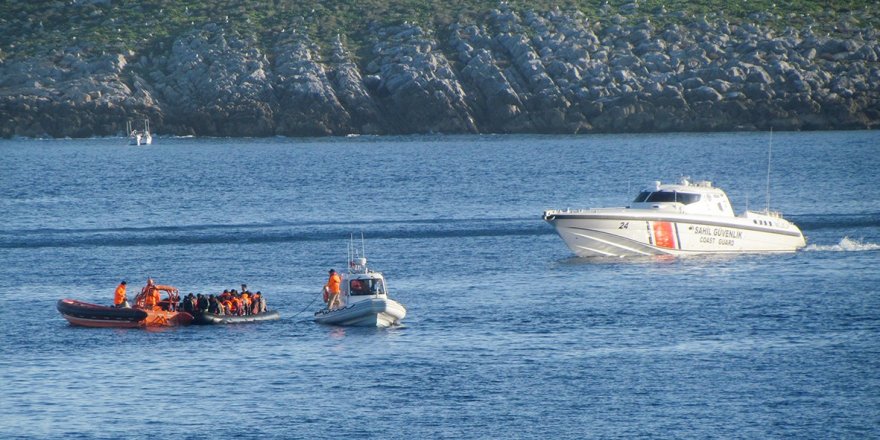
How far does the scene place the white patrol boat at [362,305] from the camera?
5869 cm

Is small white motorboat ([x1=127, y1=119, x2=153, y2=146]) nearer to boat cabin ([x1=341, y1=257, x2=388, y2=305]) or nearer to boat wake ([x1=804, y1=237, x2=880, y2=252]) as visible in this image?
boat wake ([x1=804, y1=237, x2=880, y2=252])

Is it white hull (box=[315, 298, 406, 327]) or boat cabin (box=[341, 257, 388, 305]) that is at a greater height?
boat cabin (box=[341, 257, 388, 305])

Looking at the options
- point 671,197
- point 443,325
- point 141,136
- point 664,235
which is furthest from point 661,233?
point 141,136

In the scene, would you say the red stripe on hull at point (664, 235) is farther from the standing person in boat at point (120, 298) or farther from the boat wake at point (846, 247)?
the standing person in boat at point (120, 298)

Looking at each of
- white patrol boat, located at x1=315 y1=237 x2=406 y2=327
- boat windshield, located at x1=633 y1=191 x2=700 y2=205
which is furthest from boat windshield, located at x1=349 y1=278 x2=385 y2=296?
boat windshield, located at x1=633 y1=191 x2=700 y2=205

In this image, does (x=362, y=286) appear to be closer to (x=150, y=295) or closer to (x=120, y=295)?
(x=150, y=295)

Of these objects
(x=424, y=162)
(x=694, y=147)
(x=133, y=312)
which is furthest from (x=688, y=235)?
(x=694, y=147)

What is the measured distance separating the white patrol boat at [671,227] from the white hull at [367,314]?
669 inches

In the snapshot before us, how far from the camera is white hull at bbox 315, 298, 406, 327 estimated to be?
58.5 m

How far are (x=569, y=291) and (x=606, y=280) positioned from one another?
11.4 ft

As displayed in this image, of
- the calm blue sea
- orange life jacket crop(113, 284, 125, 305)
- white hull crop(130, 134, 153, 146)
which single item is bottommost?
the calm blue sea

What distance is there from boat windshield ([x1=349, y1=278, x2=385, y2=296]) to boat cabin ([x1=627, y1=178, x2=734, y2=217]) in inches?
824

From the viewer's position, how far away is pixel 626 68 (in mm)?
178875

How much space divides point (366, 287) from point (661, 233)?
21.3m
